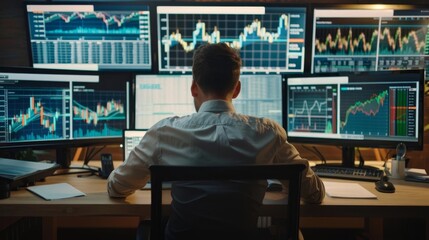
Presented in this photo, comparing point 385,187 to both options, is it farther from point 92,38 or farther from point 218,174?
point 92,38

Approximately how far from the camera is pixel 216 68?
1.23 metres

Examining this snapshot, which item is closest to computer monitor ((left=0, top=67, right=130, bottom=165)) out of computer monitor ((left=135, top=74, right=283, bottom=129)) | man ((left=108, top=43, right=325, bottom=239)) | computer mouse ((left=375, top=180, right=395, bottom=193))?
computer monitor ((left=135, top=74, right=283, bottom=129))

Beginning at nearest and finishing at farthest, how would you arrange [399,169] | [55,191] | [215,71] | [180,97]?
[215,71]
[55,191]
[399,169]
[180,97]

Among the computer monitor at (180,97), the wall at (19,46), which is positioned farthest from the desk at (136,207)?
the wall at (19,46)

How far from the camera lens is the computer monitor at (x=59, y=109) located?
183 centimetres

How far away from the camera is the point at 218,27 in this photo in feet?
7.52

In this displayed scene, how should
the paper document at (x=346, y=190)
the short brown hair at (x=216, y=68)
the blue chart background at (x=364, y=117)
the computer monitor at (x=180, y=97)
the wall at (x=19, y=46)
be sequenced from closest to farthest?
1. the short brown hair at (x=216, y=68)
2. the paper document at (x=346, y=190)
3. the blue chart background at (x=364, y=117)
4. the computer monitor at (x=180, y=97)
5. the wall at (x=19, y=46)

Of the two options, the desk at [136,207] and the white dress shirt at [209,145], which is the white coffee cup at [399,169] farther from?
the white dress shirt at [209,145]

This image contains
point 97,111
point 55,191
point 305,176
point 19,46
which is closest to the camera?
point 305,176

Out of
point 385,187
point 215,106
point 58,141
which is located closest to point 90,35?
point 58,141

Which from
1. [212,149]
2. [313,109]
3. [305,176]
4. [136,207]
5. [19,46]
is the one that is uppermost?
[19,46]

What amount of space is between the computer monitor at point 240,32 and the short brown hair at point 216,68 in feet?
Result: 3.49

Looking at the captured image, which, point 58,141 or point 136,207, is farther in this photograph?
point 58,141

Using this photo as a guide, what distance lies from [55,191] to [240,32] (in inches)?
51.4
